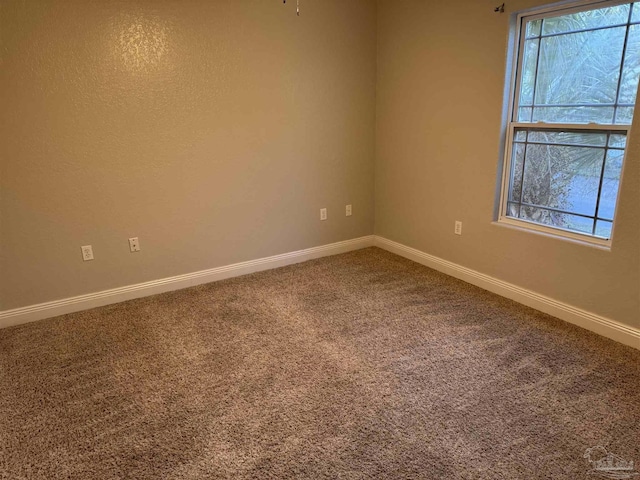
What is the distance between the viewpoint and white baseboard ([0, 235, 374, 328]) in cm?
302

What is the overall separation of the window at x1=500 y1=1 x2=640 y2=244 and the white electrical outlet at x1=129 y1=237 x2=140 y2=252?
9.15ft

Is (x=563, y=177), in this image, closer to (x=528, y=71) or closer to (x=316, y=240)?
A: (x=528, y=71)

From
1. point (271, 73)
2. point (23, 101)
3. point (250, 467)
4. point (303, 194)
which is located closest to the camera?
point (250, 467)

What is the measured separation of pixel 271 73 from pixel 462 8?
1.51m

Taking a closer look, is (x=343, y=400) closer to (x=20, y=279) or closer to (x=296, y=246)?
(x=296, y=246)

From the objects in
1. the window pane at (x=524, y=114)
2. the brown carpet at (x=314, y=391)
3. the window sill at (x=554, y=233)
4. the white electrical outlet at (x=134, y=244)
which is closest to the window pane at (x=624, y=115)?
the window pane at (x=524, y=114)

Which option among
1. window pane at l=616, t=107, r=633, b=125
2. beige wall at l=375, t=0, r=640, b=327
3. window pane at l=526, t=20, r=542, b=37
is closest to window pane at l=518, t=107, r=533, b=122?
beige wall at l=375, t=0, r=640, b=327

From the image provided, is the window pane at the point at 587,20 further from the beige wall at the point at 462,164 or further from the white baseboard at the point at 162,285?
the white baseboard at the point at 162,285

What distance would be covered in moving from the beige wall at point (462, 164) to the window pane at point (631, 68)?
10.8 inches

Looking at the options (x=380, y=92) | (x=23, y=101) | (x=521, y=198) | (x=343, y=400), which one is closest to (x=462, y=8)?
(x=380, y=92)

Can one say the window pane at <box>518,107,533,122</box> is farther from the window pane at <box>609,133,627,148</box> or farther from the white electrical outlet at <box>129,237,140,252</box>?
the white electrical outlet at <box>129,237,140,252</box>

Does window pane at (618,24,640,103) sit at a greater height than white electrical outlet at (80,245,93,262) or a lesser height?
greater

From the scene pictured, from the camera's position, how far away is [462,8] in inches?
124

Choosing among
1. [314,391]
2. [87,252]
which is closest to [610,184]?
[314,391]
